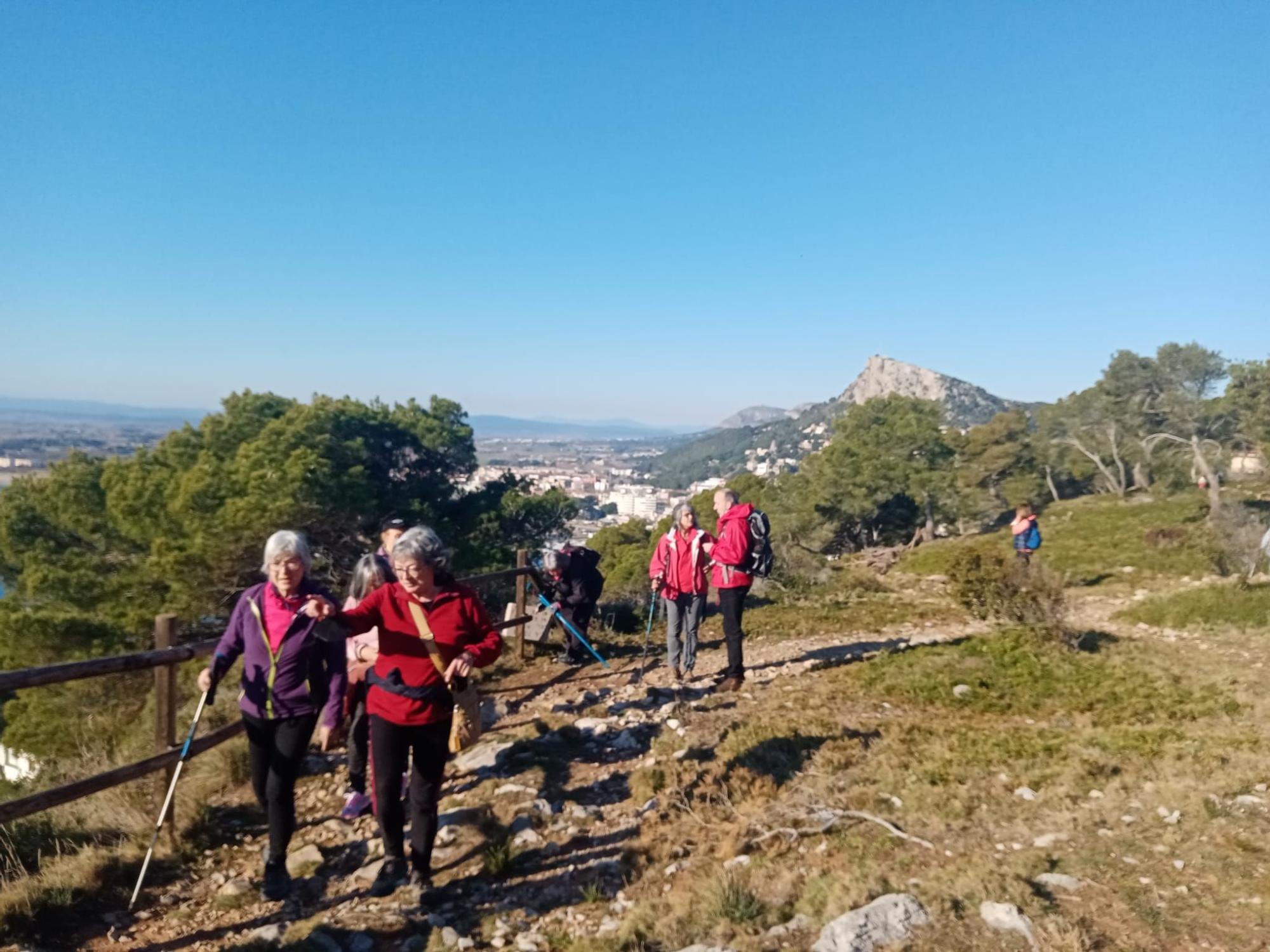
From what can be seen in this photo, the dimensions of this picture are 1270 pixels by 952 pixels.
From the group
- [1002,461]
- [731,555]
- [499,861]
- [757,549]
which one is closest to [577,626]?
[731,555]

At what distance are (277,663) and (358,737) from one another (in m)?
1.42

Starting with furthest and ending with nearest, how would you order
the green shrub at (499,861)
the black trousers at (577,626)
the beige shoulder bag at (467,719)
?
the black trousers at (577,626) → the beige shoulder bag at (467,719) → the green shrub at (499,861)

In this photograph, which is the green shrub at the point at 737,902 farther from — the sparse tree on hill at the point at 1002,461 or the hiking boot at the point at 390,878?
the sparse tree on hill at the point at 1002,461

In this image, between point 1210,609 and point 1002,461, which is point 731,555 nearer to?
point 1210,609

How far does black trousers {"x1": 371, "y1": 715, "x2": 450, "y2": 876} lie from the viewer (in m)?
3.83

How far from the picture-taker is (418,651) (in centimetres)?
377

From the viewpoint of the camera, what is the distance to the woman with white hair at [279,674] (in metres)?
3.87

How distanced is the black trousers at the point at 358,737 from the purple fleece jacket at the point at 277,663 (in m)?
1.03

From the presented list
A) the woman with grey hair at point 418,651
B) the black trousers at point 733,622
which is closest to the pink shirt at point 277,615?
the woman with grey hair at point 418,651

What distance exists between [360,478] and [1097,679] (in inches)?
712

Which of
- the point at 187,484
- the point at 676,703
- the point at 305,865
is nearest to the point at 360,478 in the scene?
the point at 187,484

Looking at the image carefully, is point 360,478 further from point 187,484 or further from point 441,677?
point 441,677

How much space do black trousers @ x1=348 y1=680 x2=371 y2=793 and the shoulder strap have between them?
152 centimetres

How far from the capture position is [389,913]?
3932 mm
